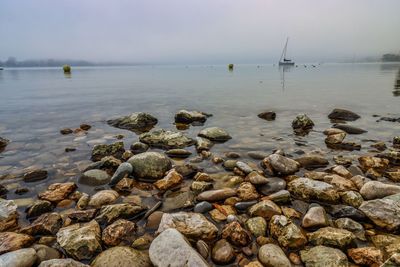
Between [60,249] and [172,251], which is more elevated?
[172,251]

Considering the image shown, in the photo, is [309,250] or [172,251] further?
[309,250]

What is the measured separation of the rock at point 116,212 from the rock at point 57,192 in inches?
47.8

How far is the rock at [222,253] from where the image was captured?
3.68m

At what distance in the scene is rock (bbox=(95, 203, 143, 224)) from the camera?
4.63m

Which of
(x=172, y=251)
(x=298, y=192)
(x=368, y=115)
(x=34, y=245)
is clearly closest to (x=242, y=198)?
(x=298, y=192)

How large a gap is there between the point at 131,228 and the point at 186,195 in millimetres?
1556

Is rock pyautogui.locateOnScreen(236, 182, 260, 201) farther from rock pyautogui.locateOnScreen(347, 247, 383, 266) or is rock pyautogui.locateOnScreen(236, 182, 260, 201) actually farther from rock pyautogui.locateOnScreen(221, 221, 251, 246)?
rock pyautogui.locateOnScreen(347, 247, 383, 266)

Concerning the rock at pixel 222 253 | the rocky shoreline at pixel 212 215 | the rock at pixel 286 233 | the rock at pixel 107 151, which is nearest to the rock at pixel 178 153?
the rocky shoreline at pixel 212 215

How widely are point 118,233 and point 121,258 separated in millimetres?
673

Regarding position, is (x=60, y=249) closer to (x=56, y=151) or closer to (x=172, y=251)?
(x=172, y=251)

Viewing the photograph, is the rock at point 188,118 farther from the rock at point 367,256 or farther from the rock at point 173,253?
the rock at point 367,256

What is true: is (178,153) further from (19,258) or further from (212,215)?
(19,258)

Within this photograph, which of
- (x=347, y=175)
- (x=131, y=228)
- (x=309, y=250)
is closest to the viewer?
(x=309, y=250)

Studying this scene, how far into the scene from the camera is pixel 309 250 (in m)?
3.76
